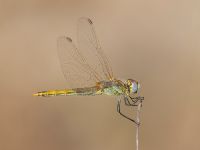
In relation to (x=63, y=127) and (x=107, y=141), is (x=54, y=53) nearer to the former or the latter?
(x=63, y=127)

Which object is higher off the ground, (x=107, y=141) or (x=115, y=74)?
(x=115, y=74)

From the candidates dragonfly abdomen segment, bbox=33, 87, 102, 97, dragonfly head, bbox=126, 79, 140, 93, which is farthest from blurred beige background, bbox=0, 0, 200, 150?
dragonfly head, bbox=126, 79, 140, 93

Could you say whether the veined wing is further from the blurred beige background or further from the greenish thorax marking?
the blurred beige background

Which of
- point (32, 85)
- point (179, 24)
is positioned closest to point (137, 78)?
point (179, 24)

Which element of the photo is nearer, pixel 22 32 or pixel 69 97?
pixel 69 97

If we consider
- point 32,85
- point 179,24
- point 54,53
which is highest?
point 179,24

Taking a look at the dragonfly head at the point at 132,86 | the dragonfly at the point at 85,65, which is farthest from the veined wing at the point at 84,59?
the dragonfly head at the point at 132,86

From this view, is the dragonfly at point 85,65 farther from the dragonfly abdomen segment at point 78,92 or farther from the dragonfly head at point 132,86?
the dragonfly head at point 132,86
